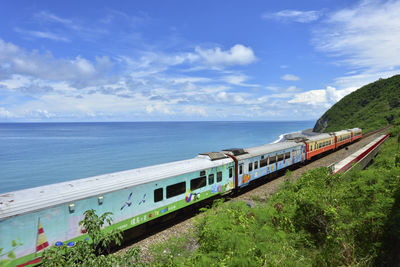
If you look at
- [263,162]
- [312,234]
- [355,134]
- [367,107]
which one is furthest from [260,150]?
[367,107]

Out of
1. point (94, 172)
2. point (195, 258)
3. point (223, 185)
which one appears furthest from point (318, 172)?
point (94, 172)

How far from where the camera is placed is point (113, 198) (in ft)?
30.0

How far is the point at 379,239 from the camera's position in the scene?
651 centimetres

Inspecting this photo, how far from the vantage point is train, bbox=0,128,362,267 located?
696 cm

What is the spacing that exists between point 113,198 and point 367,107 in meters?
101

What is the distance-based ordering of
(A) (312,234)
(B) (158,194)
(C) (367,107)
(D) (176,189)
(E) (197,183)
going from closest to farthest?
(A) (312,234)
(B) (158,194)
(D) (176,189)
(E) (197,183)
(C) (367,107)

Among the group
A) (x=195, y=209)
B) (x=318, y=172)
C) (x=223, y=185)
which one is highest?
(x=318, y=172)

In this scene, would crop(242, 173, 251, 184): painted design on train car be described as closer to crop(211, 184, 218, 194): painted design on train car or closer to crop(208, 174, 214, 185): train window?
crop(211, 184, 218, 194): painted design on train car

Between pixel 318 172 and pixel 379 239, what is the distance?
7.74 m

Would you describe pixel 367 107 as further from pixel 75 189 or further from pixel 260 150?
pixel 75 189

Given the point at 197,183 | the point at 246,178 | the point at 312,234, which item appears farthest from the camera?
the point at 246,178

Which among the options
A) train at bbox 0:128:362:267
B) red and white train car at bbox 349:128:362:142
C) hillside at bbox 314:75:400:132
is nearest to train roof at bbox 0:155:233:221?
train at bbox 0:128:362:267

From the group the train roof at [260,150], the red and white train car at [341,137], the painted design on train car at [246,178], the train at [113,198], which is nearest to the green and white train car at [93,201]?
the train at [113,198]

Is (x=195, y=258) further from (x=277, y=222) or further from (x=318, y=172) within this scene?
(x=318, y=172)
